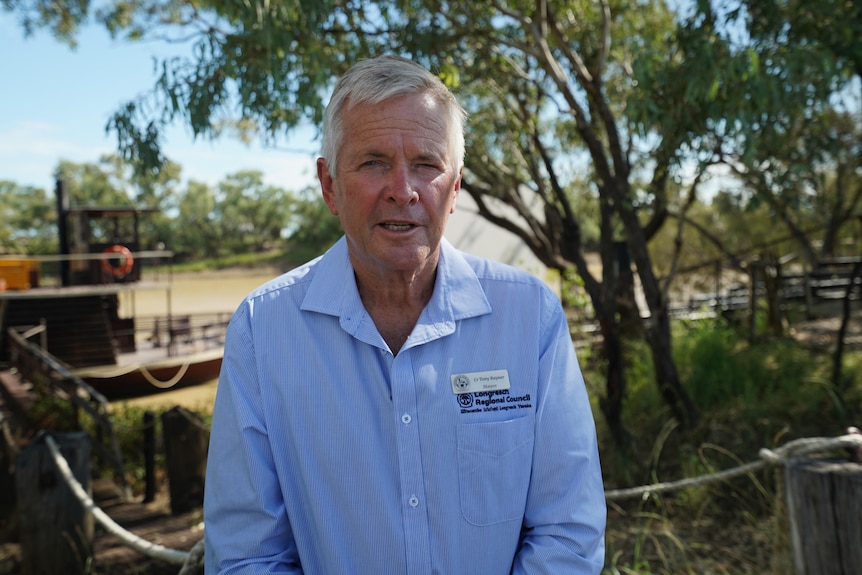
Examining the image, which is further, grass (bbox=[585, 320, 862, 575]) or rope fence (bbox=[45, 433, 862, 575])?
grass (bbox=[585, 320, 862, 575])

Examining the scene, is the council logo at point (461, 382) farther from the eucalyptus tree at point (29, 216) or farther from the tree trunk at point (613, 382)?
the eucalyptus tree at point (29, 216)

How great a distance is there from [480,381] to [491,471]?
194 mm

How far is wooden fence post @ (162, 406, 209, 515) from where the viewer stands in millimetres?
5219

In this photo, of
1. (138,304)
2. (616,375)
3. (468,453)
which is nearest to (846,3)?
(616,375)

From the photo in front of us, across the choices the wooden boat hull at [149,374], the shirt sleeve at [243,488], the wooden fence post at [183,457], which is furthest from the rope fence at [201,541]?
the wooden boat hull at [149,374]

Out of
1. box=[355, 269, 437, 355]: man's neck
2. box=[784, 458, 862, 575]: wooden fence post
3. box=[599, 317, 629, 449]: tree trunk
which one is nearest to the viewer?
box=[355, 269, 437, 355]: man's neck

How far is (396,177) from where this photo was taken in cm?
158

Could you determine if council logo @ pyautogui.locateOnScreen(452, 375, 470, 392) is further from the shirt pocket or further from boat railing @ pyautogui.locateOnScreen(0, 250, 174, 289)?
boat railing @ pyautogui.locateOnScreen(0, 250, 174, 289)

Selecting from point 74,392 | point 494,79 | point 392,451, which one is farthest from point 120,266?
point 392,451

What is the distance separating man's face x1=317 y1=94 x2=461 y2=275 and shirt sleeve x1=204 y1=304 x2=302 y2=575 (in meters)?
0.38

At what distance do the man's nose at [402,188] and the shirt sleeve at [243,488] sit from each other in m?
0.46

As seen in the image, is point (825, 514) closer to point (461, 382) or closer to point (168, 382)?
point (461, 382)

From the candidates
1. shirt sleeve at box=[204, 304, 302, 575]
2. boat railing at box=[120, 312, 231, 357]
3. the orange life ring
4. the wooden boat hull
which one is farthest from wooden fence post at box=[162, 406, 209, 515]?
the orange life ring

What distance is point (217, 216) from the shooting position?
54594 mm
